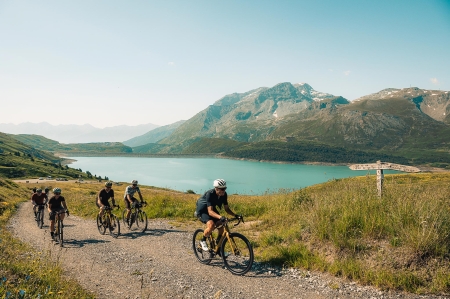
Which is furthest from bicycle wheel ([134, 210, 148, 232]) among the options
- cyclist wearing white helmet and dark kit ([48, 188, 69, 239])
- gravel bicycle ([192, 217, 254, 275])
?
gravel bicycle ([192, 217, 254, 275])

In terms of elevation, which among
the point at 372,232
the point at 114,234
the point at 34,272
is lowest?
the point at 114,234

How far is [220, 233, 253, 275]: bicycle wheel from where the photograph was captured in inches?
377

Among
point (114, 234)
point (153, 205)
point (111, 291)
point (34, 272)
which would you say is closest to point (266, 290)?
point (111, 291)

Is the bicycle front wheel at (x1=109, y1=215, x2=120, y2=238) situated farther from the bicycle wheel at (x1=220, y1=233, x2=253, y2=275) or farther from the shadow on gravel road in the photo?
the bicycle wheel at (x1=220, y1=233, x2=253, y2=275)

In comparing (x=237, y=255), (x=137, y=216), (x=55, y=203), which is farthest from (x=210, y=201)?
(x=55, y=203)

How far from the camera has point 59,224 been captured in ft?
49.1

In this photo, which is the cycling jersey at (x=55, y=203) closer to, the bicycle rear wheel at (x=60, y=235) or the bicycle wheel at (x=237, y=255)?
the bicycle rear wheel at (x=60, y=235)

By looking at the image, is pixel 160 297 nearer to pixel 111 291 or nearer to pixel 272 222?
pixel 111 291

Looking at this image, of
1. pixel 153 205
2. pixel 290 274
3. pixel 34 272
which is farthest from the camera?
pixel 153 205

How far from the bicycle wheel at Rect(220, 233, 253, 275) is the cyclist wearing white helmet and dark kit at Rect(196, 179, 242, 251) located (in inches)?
20.8

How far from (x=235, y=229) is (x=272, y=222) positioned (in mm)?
2194

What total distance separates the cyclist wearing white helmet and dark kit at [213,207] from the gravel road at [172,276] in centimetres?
150

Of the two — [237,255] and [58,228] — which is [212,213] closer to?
[237,255]

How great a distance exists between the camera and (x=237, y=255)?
1012 cm
